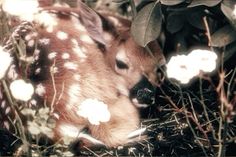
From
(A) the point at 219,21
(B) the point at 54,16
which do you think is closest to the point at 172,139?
(A) the point at 219,21

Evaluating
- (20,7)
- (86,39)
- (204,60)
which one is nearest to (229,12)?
(204,60)

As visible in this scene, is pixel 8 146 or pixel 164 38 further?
pixel 164 38

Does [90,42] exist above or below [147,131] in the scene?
above

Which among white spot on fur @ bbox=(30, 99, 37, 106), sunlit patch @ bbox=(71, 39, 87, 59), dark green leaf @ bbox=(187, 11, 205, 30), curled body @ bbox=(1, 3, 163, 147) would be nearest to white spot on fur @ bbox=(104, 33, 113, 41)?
curled body @ bbox=(1, 3, 163, 147)

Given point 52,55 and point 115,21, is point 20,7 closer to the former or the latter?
point 52,55

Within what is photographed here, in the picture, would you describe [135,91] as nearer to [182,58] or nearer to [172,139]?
[172,139]

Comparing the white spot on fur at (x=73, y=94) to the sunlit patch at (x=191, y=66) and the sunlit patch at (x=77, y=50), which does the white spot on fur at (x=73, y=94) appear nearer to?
the sunlit patch at (x=77, y=50)

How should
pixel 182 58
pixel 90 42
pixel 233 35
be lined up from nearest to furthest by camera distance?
pixel 182 58, pixel 233 35, pixel 90 42
